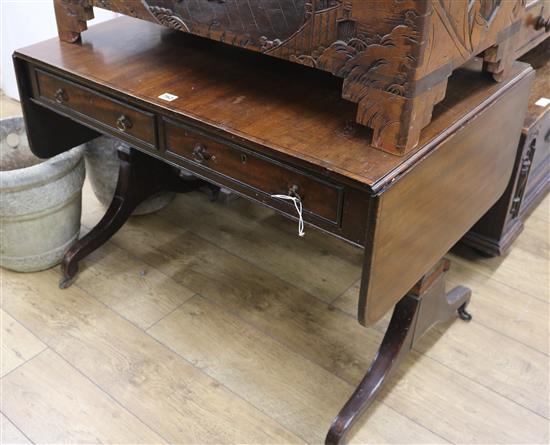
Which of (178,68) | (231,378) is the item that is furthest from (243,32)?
(231,378)

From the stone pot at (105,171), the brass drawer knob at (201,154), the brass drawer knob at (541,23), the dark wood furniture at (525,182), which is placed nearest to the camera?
the brass drawer knob at (201,154)

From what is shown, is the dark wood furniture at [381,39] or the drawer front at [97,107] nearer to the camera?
the dark wood furniture at [381,39]

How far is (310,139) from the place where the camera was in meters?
1.03

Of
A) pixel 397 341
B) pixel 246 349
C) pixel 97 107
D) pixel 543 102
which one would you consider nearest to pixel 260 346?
pixel 246 349

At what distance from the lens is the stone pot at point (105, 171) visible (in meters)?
1.84

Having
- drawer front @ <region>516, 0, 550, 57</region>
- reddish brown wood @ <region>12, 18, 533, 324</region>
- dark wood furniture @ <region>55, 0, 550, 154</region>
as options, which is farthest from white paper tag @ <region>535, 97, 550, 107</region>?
dark wood furniture @ <region>55, 0, 550, 154</region>

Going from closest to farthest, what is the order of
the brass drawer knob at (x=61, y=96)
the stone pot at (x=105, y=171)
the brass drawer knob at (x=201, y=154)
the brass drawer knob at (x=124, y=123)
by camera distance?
the brass drawer knob at (x=201, y=154) < the brass drawer knob at (x=124, y=123) < the brass drawer knob at (x=61, y=96) < the stone pot at (x=105, y=171)

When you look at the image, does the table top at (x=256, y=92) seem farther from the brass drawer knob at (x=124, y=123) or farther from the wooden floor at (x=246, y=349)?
the wooden floor at (x=246, y=349)

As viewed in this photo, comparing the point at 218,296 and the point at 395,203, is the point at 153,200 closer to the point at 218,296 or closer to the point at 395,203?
the point at 218,296

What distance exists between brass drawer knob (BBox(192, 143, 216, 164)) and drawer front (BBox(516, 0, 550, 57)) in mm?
802

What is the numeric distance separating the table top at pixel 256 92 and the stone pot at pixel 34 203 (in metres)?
0.35

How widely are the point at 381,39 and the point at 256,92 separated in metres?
0.36

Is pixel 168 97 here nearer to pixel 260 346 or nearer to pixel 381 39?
pixel 381 39

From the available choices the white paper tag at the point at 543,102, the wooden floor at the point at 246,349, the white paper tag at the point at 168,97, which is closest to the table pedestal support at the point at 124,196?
the wooden floor at the point at 246,349
